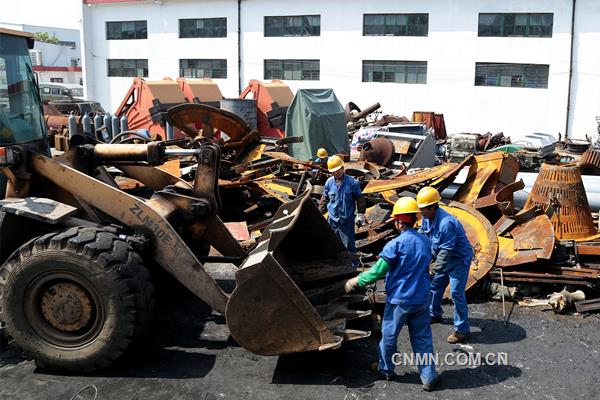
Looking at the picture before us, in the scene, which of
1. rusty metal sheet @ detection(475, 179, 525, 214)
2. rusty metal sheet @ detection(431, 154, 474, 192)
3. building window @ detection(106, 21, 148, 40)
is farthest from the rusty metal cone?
building window @ detection(106, 21, 148, 40)

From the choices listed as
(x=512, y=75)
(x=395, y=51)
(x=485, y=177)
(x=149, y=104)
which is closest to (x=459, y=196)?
(x=485, y=177)

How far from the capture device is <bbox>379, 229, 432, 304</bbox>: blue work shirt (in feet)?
15.4

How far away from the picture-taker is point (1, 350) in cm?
546

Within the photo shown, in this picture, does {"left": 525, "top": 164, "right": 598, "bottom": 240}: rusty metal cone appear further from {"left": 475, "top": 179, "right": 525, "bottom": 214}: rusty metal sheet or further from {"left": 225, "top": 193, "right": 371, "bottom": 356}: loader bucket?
{"left": 225, "top": 193, "right": 371, "bottom": 356}: loader bucket

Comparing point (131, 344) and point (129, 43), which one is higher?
point (129, 43)

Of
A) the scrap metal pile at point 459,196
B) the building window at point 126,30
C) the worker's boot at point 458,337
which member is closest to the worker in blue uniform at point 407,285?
the worker's boot at point 458,337

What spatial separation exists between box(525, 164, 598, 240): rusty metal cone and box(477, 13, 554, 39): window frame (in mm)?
18294

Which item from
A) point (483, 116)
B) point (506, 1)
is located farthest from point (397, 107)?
point (506, 1)

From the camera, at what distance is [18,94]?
5812 millimetres

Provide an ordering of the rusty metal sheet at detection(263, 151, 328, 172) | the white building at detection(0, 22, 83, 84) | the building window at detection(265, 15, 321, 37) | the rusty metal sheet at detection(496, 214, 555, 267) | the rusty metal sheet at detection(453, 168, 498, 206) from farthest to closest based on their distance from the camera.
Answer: the white building at detection(0, 22, 83, 84), the building window at detection(265, 15, 321, 37), the rusty metal sheet at detection(263, 151, 328, 172), the rusty metal sheet at detection(453, 168, 498, 206), the rusty metal sheet at detection(496, 214, 555, 267)

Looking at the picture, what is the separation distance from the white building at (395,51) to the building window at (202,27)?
0.19 ft

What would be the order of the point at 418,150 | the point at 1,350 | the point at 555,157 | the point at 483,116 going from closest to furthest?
the point at 1,350 → the point at 418,150 → the point at 555,157 → the point at 483,116

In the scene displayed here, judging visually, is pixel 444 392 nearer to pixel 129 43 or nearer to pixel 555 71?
pixel 555 71

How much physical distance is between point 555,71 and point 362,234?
62.2 ft
